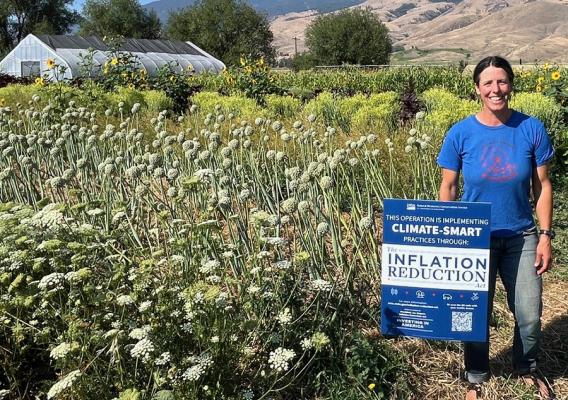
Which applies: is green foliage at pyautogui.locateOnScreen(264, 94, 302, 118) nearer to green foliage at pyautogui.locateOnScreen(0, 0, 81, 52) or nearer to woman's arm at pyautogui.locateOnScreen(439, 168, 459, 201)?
→ woman's arm at pyautogui.locateOnScreen(439, 168, 459, 201)

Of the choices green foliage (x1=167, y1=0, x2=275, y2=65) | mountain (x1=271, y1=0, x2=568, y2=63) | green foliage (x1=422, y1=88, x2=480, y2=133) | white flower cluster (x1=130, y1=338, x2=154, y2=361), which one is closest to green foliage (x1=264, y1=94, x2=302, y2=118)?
green foliage (x1=422, y1=88, x2=480, y2=133)

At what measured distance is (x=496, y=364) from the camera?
9.37ft

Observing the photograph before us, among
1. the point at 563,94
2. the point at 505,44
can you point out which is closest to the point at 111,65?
the point at 563,94

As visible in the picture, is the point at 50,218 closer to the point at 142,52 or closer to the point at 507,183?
the point at 507,183

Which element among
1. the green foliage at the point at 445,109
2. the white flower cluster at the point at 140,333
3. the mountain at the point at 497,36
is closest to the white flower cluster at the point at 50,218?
the white flower cluster at the point at 140,333

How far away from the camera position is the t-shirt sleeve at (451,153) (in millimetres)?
2469

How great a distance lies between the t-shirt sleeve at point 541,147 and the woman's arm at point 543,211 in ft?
0.11

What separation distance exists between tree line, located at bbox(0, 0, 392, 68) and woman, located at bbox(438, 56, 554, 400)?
42398mm

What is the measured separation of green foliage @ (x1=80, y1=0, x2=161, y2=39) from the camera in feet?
168

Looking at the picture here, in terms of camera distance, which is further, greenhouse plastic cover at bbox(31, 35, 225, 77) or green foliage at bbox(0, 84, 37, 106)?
greenhouse plastic cover at bbox(31, 35, 225, 77)

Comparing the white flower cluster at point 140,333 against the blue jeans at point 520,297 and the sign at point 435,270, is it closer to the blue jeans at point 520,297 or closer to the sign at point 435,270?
the sign at point 435,270

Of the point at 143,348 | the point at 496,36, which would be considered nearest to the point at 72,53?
the point at 143,348

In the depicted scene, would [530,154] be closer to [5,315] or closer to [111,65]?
[5,315]

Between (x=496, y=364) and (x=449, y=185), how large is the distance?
0.96 meters
